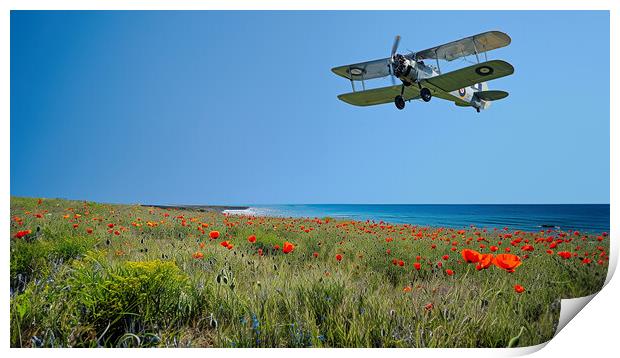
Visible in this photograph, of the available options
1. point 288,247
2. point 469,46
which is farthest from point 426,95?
point 288,247

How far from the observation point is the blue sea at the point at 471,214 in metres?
3.18

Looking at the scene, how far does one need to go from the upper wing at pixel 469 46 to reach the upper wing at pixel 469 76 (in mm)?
143

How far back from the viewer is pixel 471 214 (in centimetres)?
355

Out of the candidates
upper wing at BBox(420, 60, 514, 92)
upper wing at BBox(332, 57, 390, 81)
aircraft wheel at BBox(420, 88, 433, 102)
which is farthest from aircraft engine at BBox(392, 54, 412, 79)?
aircraft wheel at BBox(420, 88, 433, 102)

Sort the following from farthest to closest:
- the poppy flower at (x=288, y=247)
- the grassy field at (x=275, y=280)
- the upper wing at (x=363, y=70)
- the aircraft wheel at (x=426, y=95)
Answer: the aircraft wheel at (x=426, y=95) < the upper wing at (x=363, y=70) < the poppy flower at (x=288, y=247) < the grassy field at (x=275, y=280)

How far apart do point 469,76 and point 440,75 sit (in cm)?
49

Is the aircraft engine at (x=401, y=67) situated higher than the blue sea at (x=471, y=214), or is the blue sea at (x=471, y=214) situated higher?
the aircraft engine at (x=401, y=67)

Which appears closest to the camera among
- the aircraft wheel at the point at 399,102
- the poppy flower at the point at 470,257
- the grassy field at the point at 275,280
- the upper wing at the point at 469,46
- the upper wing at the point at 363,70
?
the grassy field at the point at 275,280

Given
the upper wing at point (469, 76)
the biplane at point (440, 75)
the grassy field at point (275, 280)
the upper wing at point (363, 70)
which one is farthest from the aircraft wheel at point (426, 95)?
the grassy field at point (275, 280)

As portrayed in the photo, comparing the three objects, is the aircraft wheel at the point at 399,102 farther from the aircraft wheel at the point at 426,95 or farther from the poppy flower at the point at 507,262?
the poppy flower at the point at 507,262

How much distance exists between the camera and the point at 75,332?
2322 millimetres

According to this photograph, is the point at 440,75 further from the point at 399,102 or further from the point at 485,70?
the point at 485,70

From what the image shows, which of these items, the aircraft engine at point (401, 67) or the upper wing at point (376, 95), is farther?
the aircraft engine at point (401, 67)
